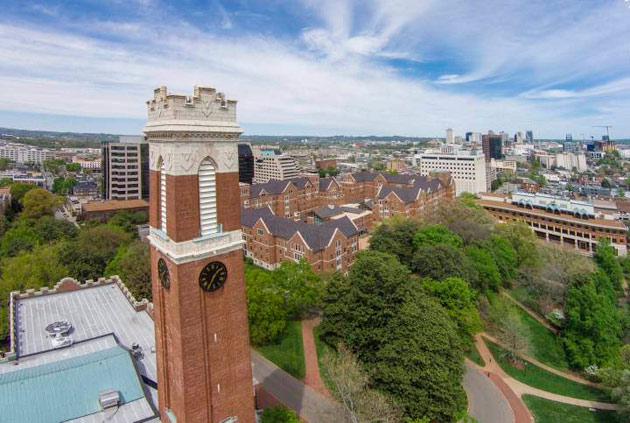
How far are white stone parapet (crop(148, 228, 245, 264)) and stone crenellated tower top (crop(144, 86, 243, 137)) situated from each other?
4.38 meters

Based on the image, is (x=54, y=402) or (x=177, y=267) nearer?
(x=177, y=267)

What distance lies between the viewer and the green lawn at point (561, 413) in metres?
33.6

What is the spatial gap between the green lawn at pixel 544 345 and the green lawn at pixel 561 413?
7.77 m

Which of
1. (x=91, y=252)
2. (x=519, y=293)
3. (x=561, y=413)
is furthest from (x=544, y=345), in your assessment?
(x=91, y=252)

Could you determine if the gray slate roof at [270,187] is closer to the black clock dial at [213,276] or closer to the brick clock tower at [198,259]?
the brick clock tower at [198,259]

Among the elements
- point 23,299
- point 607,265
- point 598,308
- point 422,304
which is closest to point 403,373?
point 422,304

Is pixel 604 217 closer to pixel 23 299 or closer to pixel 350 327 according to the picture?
pixel 350 327

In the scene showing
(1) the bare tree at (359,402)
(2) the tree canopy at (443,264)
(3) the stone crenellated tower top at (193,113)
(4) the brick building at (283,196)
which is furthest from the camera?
(4) the brick building at (283,196)

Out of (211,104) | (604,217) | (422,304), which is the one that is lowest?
(422,304)

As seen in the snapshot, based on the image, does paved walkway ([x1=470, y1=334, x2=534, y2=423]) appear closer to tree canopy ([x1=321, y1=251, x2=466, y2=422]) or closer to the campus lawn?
tree canopy ([x1=321, y1=251, x2=466, y2=422])

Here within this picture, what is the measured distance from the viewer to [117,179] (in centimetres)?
9969

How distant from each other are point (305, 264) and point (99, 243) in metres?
34.9

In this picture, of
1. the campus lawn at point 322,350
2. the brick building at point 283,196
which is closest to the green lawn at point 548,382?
the campus lawn at point 322,350

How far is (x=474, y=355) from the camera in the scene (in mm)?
42156
